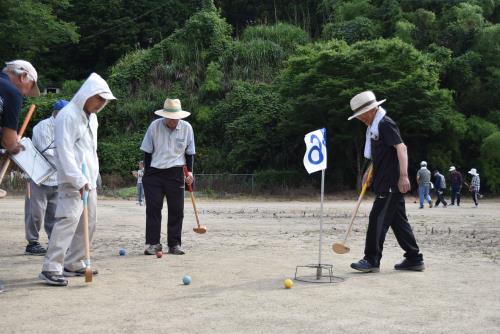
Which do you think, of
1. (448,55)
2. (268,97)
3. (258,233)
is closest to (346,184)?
(268,97)

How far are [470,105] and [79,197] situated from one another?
3269 centimetres

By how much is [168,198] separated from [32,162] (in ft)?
8.15

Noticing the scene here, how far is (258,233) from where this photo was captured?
1184 cm

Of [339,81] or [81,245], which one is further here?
[339,81]

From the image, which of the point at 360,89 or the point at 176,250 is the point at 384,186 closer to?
the point at 176,250

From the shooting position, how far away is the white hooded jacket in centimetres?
629

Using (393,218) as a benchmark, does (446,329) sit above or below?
below

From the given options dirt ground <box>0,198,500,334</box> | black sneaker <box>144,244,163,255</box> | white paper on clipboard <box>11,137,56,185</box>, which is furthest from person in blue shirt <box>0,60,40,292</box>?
black sneaker <box>144,244,163,255</box>

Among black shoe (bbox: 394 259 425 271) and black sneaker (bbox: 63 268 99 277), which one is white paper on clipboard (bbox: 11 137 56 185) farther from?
black shoe (bbox: 394 259 425 271)

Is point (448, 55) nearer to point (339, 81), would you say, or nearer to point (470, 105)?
point (470, 105)

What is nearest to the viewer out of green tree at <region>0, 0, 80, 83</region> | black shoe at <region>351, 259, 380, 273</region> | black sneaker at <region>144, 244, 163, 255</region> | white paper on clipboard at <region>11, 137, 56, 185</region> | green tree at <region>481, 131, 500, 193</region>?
white paper on clipboard at <region>11, 137, 56, 185</region>

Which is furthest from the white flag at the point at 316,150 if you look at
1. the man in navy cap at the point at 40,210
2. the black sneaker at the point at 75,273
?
the man in navy cap at the point at 40,210

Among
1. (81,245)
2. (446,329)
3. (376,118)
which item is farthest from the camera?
(376,118)

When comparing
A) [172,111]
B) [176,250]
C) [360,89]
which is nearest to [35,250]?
[176,250]
